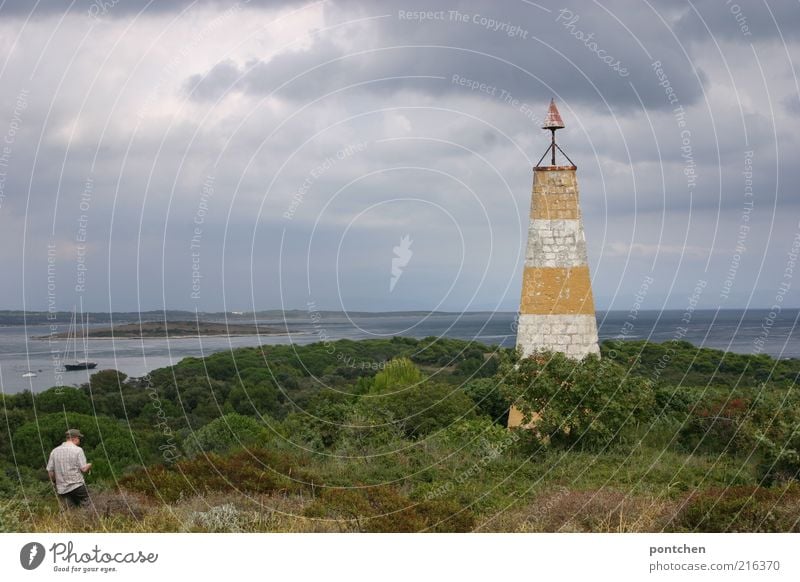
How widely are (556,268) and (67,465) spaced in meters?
11.0

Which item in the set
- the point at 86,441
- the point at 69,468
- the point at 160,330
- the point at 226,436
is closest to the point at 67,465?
the point at 69,468

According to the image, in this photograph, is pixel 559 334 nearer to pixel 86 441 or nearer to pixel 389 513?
pixel 389 513

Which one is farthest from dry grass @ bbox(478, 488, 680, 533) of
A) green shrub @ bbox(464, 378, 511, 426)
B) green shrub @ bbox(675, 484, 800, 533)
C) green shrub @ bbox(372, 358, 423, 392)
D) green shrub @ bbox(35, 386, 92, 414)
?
green shrub @ bbox(35, 386, 92, 414)

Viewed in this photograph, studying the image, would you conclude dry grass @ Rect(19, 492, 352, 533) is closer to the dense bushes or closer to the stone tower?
the dense bushes

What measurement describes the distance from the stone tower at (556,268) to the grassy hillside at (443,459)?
2.37 feet

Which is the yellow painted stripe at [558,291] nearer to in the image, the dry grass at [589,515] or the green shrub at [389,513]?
the dry grass at [589,515]

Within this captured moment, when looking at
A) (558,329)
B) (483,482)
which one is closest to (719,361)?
(558,329)

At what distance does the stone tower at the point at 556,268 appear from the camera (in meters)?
20.8

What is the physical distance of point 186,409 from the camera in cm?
3294

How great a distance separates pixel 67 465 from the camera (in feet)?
47.1

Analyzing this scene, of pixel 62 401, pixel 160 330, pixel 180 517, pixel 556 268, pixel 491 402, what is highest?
pixel 556 268

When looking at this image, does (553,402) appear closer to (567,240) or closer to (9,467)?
(567,240)
